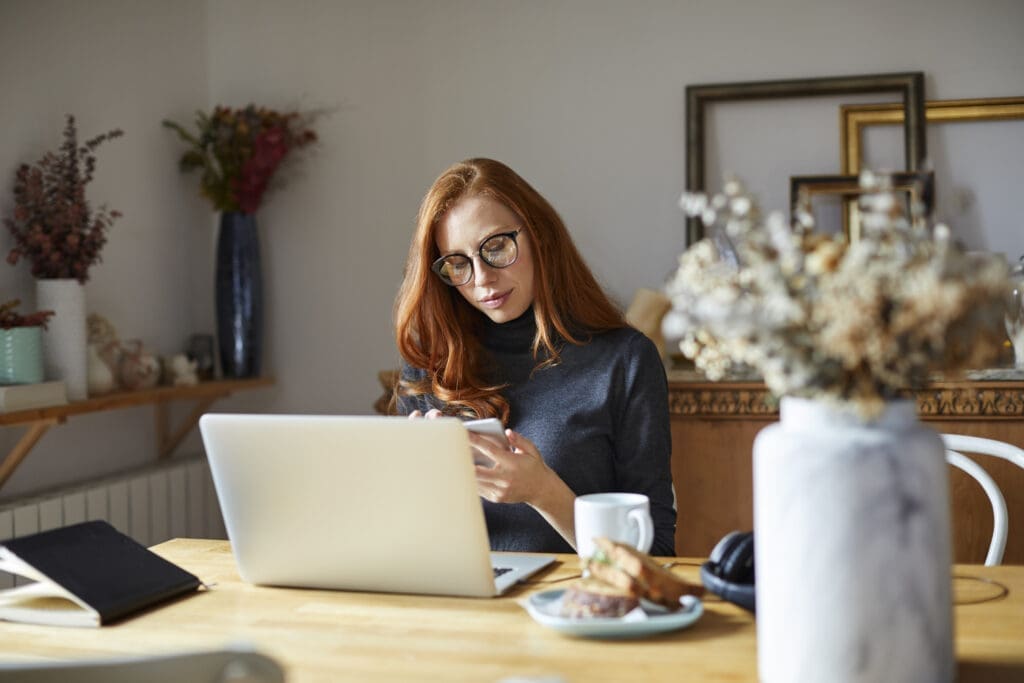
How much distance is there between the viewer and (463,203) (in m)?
1.88

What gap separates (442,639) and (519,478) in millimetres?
375

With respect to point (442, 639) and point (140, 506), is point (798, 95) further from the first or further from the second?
point (442, 639)

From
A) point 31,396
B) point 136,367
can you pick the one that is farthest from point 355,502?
point 136,367

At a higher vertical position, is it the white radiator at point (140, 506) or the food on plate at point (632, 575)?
the food on plate at point (632, 575)

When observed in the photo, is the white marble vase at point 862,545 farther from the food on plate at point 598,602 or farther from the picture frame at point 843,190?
the picture frame at point 843,190

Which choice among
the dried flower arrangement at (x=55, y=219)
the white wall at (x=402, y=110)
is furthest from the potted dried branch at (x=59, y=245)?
the white wall at (x=402, y=110)

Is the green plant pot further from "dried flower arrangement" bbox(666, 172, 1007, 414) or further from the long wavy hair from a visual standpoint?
"dried flower arrangement" bbox(666, 172, 1007, 414)

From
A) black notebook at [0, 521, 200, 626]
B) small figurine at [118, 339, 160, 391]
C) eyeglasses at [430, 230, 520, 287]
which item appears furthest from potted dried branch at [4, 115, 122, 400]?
black notebook at [0, 521, 200, 626]

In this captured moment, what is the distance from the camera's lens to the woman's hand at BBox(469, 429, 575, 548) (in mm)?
1473

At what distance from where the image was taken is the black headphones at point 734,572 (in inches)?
47.8

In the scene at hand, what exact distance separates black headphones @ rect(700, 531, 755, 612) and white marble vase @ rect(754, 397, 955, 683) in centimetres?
27

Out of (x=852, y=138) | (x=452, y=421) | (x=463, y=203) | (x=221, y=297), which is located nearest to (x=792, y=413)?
(x=452, y=421)

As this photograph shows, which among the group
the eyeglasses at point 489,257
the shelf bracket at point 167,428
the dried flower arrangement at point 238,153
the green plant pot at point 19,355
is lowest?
the shelf bracket at point 167,428

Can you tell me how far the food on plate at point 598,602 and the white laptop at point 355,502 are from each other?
136mm
